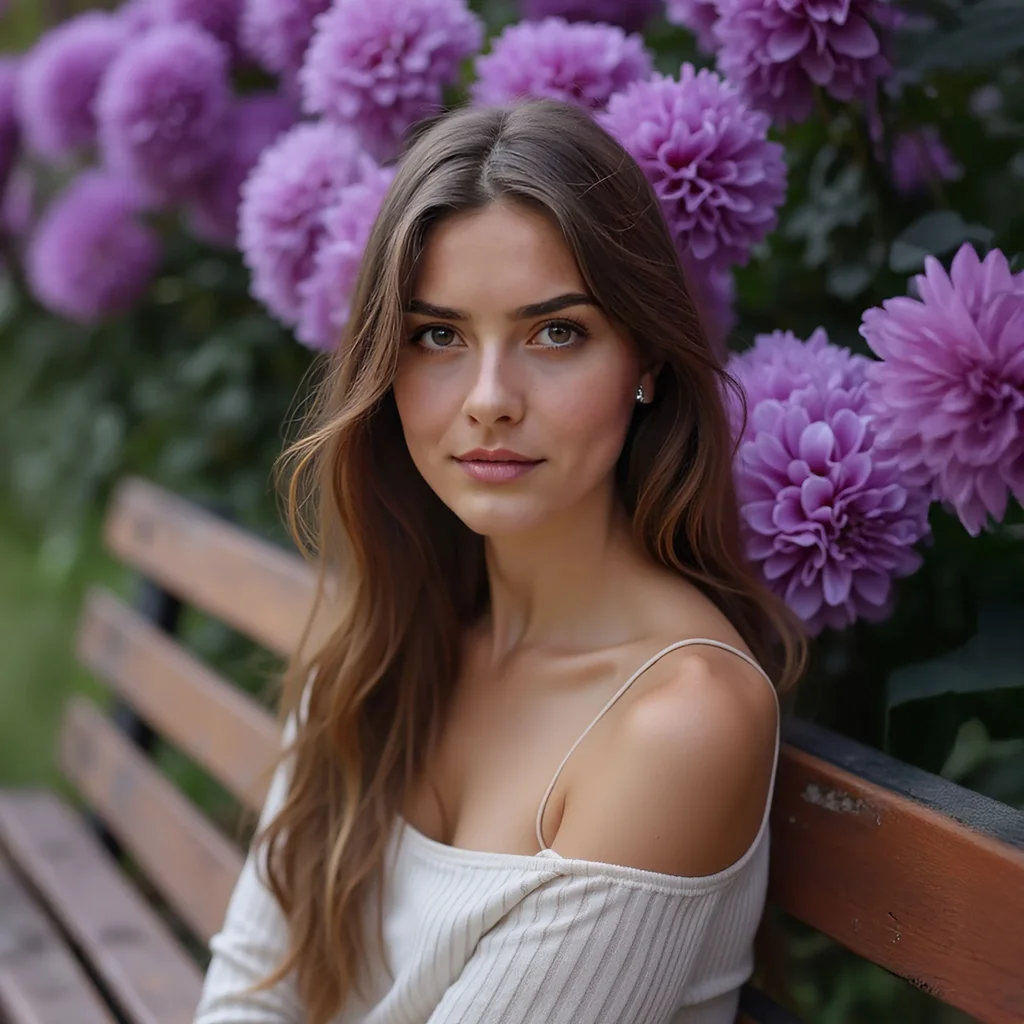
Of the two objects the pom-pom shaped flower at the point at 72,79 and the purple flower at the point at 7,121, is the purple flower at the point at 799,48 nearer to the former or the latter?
the pom-pom shaped flower at the point at 72,79

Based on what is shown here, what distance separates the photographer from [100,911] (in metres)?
2.19

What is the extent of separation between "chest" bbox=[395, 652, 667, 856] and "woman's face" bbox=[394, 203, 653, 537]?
18 cm

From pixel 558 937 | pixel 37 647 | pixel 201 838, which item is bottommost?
pixel 37 647

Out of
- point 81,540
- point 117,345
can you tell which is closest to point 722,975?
point 117,345

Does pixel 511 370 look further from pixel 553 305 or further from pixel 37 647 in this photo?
pixel 37 647

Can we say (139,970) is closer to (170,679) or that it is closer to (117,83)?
(170,679)

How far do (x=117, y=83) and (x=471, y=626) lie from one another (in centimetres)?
106

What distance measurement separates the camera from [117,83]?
78.2 inches

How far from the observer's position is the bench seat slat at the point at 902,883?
1.03 m

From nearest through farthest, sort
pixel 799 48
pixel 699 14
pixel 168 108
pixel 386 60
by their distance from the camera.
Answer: pixel 799 48 < pixel 699 14 < pixel 386 60 < pixel 168 108

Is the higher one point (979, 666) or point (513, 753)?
point (979, 666)

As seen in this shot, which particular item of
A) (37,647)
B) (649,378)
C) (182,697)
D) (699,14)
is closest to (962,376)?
(649,378)

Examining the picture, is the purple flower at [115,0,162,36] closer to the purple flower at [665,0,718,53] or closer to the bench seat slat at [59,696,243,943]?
the purple flower at [665,0,718,53]

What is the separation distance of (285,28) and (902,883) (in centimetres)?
132
